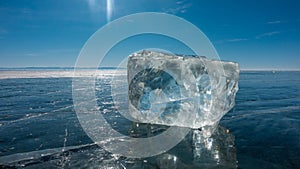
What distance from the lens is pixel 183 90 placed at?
5.82 meters

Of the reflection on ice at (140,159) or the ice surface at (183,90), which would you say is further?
the ice surface at (183,90)

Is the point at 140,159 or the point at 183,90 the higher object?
the point at 183,90

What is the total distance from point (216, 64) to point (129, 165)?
157 inches

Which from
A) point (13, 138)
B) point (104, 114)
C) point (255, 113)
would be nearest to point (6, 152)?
point (13, 138)

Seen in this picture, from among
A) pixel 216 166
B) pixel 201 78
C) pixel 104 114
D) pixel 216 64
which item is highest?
pixel 216 64

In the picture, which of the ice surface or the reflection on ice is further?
the ice surface

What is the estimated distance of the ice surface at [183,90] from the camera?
18.7 feet

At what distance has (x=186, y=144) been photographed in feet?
13.8

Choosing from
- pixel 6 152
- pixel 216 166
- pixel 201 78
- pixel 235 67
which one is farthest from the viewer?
pixel 235 67

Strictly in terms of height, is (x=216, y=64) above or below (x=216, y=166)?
above

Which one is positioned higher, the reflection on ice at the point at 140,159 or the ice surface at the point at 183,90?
the ice surface at the point at 183,90

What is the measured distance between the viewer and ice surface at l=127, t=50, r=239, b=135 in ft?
18.7

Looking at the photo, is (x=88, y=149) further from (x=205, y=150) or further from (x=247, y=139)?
(x=247, y=139)

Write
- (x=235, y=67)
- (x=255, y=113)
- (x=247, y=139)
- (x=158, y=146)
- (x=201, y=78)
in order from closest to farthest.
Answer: (x=158, y=146) → (x=247, y=139) → (x=201, y=78) → (x=235, y=67) → (x=255, y=113)
